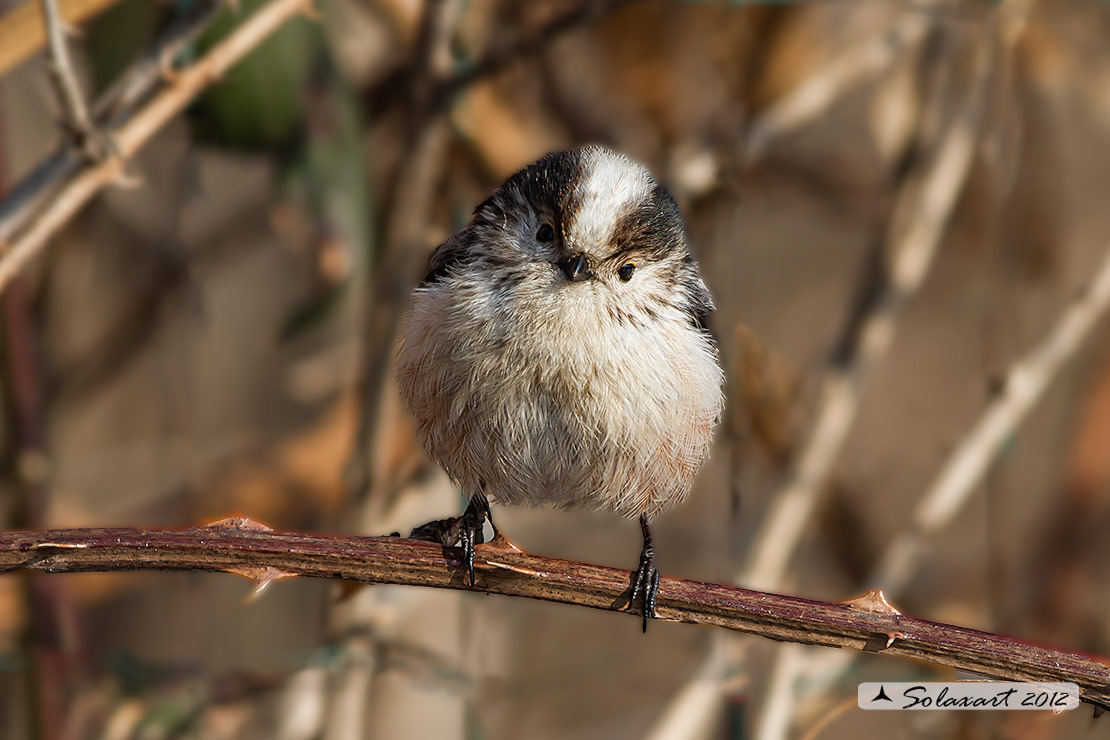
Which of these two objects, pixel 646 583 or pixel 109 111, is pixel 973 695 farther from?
pixel 109 111

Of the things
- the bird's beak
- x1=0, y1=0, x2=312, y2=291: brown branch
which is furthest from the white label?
x1=0, y1=0, x2=312, y2=291: brown branch

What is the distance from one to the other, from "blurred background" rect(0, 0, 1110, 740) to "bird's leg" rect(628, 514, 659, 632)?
898mm

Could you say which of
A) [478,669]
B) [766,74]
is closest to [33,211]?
[478,669]

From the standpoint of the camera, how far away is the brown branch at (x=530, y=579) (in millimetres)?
1248

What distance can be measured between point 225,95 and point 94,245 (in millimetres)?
663

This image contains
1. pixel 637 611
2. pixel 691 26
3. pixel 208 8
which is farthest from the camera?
pixel 691 26

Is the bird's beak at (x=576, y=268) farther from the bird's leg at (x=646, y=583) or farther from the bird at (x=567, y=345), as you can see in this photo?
the bird's leg at (x=646, y=583)

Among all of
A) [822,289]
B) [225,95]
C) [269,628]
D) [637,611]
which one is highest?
[822,289]

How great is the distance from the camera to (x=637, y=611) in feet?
5.15

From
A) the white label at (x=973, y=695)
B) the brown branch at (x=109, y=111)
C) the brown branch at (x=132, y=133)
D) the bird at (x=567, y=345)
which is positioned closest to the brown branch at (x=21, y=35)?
the brown branch at (x=109, y=111)

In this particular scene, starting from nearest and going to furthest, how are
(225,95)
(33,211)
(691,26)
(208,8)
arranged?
1. (33,211)
2. (208,8)
3. (225,95)
4. (691,26)

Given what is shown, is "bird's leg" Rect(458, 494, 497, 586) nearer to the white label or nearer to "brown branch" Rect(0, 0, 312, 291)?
the white label

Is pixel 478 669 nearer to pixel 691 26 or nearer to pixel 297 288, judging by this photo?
pixel 297 288

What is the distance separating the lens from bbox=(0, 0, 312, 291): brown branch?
6.00 ft
